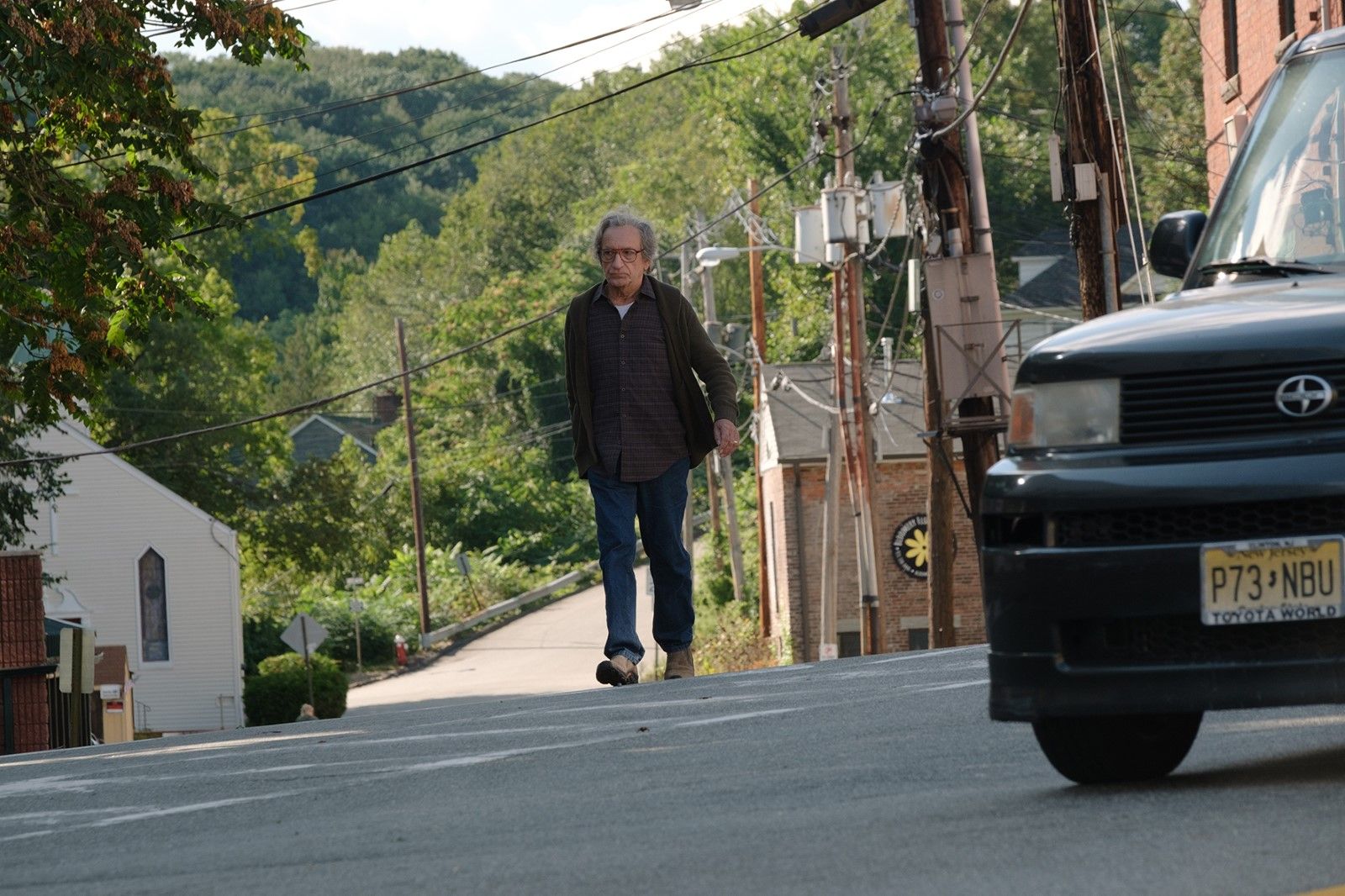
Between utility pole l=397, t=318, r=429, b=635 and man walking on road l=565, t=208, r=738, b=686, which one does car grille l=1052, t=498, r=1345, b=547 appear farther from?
utility pole l=397, t=318, r=429, b=635

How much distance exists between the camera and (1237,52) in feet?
95.3

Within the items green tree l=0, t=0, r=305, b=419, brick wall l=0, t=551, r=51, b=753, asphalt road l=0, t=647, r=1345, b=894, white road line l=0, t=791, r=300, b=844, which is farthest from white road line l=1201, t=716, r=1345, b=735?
brick wall l=0, t=551, r=51, b=753

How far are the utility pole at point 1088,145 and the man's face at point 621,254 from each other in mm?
13243

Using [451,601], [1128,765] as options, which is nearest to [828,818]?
[1128,765]

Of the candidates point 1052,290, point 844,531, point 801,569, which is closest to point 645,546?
point 801,569

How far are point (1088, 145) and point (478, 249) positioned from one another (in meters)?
88.2

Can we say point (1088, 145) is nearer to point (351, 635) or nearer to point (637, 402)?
point (637, 402)

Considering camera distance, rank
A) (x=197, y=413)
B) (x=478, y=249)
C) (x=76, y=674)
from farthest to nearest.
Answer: (x=478, y=249) → (x=197, y=413) → (x=76, y=674)

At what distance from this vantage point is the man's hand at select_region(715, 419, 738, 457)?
9875 mm

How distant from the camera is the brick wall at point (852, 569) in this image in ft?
147

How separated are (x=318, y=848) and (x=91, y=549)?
4628 centimetres

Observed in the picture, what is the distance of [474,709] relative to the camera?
10477 millimetres

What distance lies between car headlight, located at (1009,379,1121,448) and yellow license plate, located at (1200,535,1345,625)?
47 centimetres

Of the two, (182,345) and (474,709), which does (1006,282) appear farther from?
(474,709)
